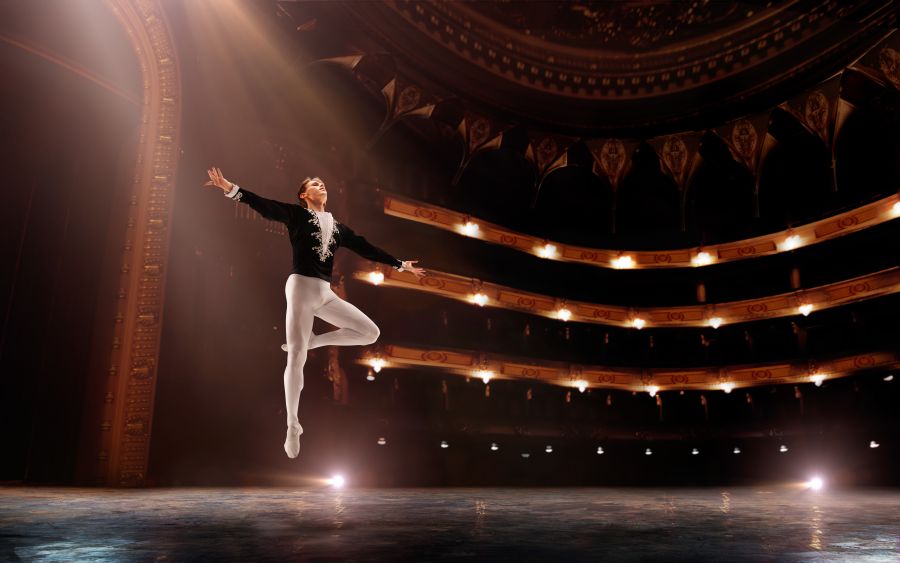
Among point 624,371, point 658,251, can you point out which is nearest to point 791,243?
point 658,251

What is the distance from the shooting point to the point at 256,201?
18.1 feet

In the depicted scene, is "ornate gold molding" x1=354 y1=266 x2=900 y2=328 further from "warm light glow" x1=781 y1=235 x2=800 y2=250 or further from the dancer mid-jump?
the dancer mid-jump

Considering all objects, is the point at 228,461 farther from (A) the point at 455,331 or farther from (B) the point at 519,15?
(B) the point at 519,15

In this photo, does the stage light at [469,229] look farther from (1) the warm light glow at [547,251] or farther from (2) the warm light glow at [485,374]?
(2) the warm light glow at [485,374]

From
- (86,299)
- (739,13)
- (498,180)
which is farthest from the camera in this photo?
(498,180)

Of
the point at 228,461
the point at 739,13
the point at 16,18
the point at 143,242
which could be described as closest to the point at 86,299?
the point at 143,242

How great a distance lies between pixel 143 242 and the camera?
1080 centimetres

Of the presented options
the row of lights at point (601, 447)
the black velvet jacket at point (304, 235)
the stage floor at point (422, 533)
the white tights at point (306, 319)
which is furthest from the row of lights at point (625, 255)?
the stage floor at point (422, 533)

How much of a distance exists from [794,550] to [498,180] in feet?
64.5

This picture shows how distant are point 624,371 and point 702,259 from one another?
496 centimetres

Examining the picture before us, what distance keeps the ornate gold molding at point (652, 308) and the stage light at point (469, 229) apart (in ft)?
A: 5.21

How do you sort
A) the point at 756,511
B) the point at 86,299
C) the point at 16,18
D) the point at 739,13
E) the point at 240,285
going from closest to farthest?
the point at 756,511
the point at 16,18
the point at 86,299
the point at 240,285
the point at 739,13

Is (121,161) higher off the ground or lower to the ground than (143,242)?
higher

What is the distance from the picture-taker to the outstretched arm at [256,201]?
5223 millimetres
